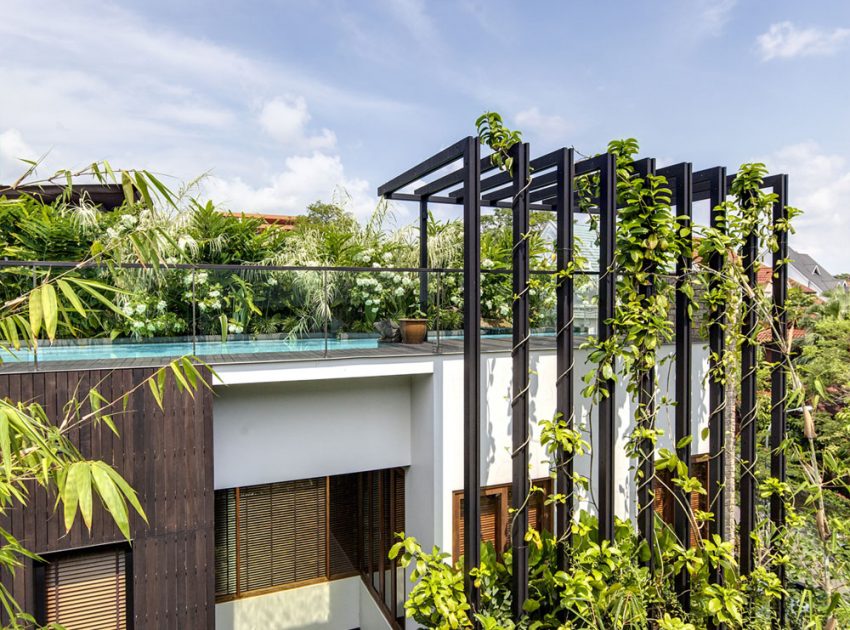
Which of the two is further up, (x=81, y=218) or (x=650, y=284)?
(x=81, y=218)

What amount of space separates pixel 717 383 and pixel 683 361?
47cm

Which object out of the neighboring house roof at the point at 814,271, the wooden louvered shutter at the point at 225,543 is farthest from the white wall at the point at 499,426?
the neighboring house roof at the point at 814,271

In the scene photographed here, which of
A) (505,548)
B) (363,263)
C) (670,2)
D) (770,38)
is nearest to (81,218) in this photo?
(363,263)

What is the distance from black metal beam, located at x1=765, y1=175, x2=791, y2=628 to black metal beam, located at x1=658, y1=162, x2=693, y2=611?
0.97 m

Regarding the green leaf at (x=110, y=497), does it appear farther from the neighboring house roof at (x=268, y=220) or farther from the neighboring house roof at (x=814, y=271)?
the neighboring house roof at (x=814, y=271)

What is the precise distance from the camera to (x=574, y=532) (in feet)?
12.6

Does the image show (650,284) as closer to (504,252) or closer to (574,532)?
(574,532)

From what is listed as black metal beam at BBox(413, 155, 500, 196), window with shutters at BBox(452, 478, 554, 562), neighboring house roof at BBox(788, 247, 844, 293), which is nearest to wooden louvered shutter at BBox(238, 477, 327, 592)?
window with shutters at BBox(452, 478, 554, 562)

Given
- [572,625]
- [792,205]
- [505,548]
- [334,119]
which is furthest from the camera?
[334,119]

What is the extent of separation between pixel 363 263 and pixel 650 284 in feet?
12.4

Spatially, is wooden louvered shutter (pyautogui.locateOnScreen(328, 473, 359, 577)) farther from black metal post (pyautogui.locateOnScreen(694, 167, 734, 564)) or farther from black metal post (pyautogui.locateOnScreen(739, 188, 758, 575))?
black metal post (pyautogui.locateOnScreen(739, 188, 758, 575))

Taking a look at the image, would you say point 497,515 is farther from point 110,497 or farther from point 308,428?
point 110,497

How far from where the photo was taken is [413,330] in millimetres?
5484

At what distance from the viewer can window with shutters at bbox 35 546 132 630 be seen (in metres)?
3.89
